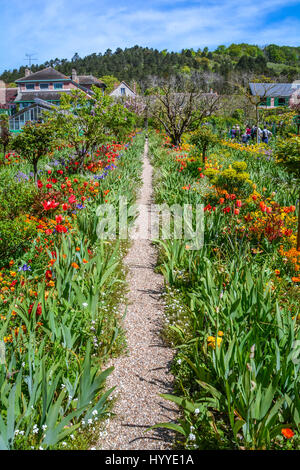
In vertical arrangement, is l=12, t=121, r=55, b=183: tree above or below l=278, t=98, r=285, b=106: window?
below

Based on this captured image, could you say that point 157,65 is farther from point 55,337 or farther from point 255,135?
point 55,337

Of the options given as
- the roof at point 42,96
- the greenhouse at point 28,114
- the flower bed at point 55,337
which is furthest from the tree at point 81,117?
the roof at point 42,96

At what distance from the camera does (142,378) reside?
2.81 meters

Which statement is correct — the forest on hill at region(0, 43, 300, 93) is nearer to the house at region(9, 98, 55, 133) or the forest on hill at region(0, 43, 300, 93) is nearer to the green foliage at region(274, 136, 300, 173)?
the house at region(9, 98, 55, 133)

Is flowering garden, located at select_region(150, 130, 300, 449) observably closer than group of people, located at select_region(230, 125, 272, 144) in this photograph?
Yes

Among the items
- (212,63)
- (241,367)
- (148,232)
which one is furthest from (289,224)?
(212,63)

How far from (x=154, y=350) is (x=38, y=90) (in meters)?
54.3

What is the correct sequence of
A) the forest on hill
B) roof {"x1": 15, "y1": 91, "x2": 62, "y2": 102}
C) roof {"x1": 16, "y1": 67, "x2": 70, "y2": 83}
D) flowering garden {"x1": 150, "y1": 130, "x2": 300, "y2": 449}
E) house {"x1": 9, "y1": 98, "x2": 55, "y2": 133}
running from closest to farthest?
1. flowering garden {"x1": 150, "y1": 130, "x2": 300, "y2": 449}
2. house {"x1": 9, "y1": 98, "x2": 55, "y2": 133}
3. roof {"x1": 15, "y1": 91, "x2": 62, "y2": 102}
4. roof {"x1": 16, "y1": 67, "x2": 70, "y2": 83}
5. the forest on hill

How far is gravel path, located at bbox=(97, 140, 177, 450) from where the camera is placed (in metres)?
2.27

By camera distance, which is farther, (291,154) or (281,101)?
(281,101)

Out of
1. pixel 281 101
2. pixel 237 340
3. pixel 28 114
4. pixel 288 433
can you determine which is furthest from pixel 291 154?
pixel 281 101

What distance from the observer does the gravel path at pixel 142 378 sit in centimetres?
227

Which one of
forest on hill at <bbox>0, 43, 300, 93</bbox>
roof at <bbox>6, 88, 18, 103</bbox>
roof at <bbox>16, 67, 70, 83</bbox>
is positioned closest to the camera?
roof at <bbox>16, 67, 70, 83</bbox>

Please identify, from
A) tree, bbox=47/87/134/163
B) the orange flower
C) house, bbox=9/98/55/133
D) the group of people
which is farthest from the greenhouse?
the orange flower
